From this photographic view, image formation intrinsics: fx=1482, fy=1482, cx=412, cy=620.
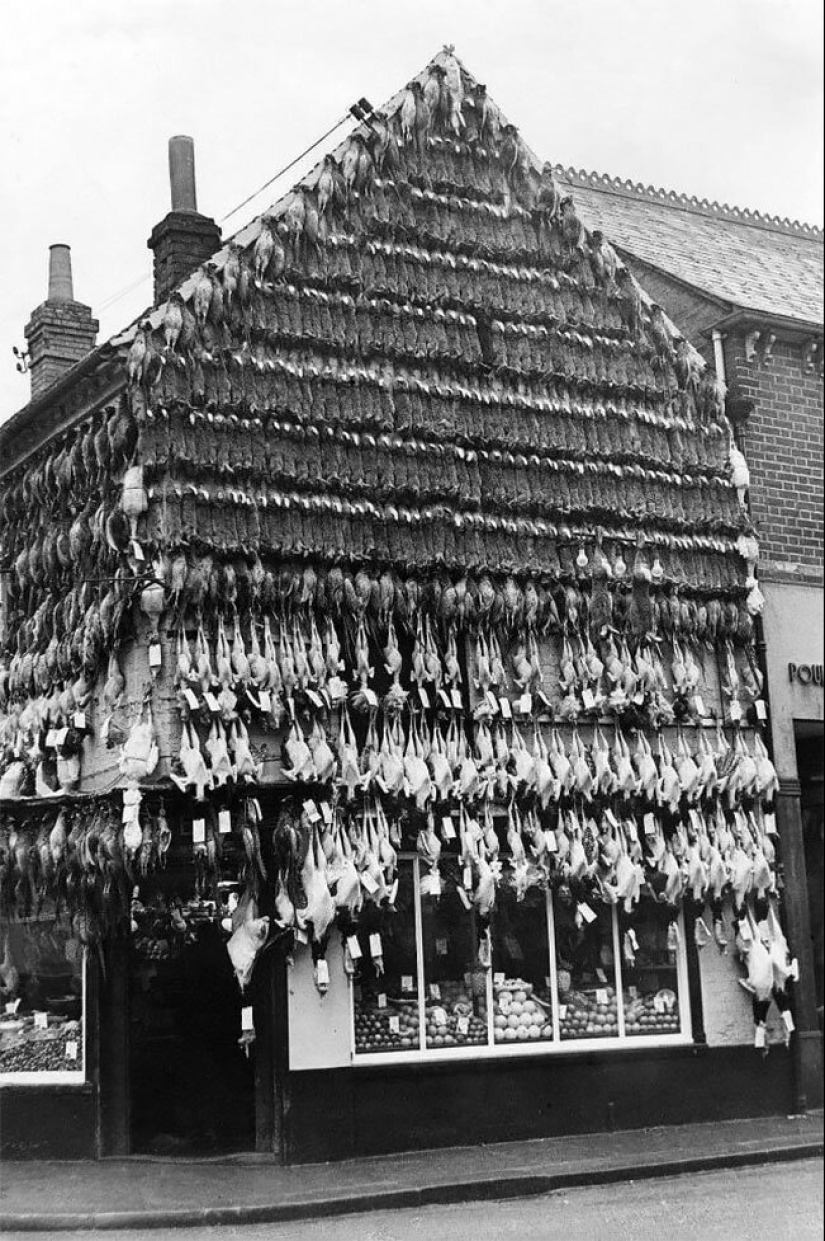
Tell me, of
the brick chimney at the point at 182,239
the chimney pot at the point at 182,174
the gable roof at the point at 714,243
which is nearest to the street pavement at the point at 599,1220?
the brick chimney at the point at 182,239

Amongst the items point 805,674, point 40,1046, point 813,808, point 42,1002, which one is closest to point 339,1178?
point 40,1046

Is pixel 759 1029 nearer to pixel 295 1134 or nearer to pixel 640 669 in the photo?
pixel 640 669

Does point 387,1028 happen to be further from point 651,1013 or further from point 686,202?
point 686,202

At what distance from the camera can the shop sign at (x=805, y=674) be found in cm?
1634

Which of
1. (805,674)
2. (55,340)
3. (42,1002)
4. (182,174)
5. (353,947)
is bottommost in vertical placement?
(42,1002)

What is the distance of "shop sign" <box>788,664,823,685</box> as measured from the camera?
16344 millimetres

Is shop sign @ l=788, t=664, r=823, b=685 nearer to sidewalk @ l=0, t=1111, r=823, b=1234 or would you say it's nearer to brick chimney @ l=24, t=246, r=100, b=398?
sidewalk @ l=0, t=1111, r=823, b=1234

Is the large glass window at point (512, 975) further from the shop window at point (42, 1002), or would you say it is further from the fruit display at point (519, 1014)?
the shop window at point (42, 1002)

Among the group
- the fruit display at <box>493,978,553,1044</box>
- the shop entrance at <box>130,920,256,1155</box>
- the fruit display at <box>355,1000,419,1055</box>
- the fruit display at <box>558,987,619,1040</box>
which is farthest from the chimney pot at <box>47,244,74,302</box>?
the fruit display at <box>558,987,619,1040</box>

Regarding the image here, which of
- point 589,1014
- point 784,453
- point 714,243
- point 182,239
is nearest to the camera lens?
point 589,1014

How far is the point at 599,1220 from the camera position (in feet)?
36.6

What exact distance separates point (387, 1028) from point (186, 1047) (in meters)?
1.82

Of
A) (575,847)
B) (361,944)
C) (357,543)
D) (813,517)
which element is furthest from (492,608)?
(813,517)

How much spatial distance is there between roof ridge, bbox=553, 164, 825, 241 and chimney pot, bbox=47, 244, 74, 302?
701 centimetres
